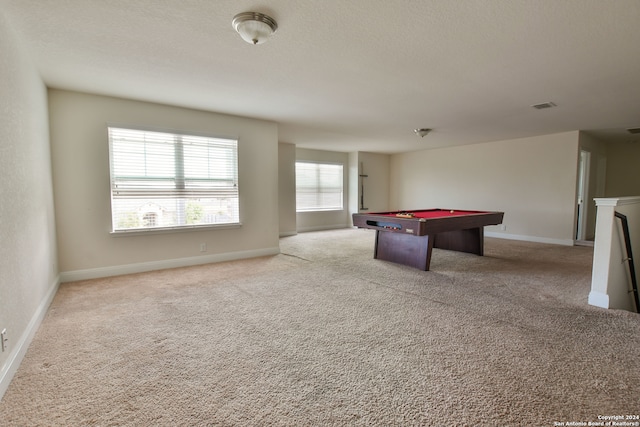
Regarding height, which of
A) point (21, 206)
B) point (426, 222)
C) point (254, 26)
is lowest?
point (426, 222)

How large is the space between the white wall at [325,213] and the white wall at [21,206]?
17.6ft

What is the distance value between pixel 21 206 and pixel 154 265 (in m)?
2.03

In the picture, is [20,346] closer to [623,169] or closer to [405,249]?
[405,249]

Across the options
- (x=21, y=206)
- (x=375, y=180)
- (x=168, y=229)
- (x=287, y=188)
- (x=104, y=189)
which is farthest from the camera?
(x=375, y=180)

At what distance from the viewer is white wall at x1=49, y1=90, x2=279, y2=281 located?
138 inches

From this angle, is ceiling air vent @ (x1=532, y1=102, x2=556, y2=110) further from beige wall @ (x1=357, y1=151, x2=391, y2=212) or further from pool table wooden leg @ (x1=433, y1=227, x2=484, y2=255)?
beige wall @ (x1=357, y1=151, x2=391, y2=212)

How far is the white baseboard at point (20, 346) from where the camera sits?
64.3 inches

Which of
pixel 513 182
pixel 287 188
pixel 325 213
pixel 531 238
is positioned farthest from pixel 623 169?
pixel 287 188

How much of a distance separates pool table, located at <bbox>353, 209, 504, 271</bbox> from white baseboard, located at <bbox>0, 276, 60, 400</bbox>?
3.72 meters

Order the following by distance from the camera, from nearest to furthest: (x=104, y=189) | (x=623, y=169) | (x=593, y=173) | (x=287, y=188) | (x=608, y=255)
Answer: (x=608, y=255), (x=104, y=189), (x=593, y=173), (x=623, y=169), (x=287, y=188)

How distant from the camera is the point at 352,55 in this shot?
2.59 m

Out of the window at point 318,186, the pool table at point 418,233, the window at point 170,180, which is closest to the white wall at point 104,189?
the window at point 170,180

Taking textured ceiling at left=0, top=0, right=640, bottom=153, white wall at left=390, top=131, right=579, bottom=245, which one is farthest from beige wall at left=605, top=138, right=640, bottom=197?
textured ceiling at left=0, top=0, right=640, bottom=153

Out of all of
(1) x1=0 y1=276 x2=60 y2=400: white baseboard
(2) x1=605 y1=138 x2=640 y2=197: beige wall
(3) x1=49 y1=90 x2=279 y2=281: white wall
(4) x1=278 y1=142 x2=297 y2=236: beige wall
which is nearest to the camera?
(1) x1=0 y1=276 x2=60 y2=400: white baseboard
